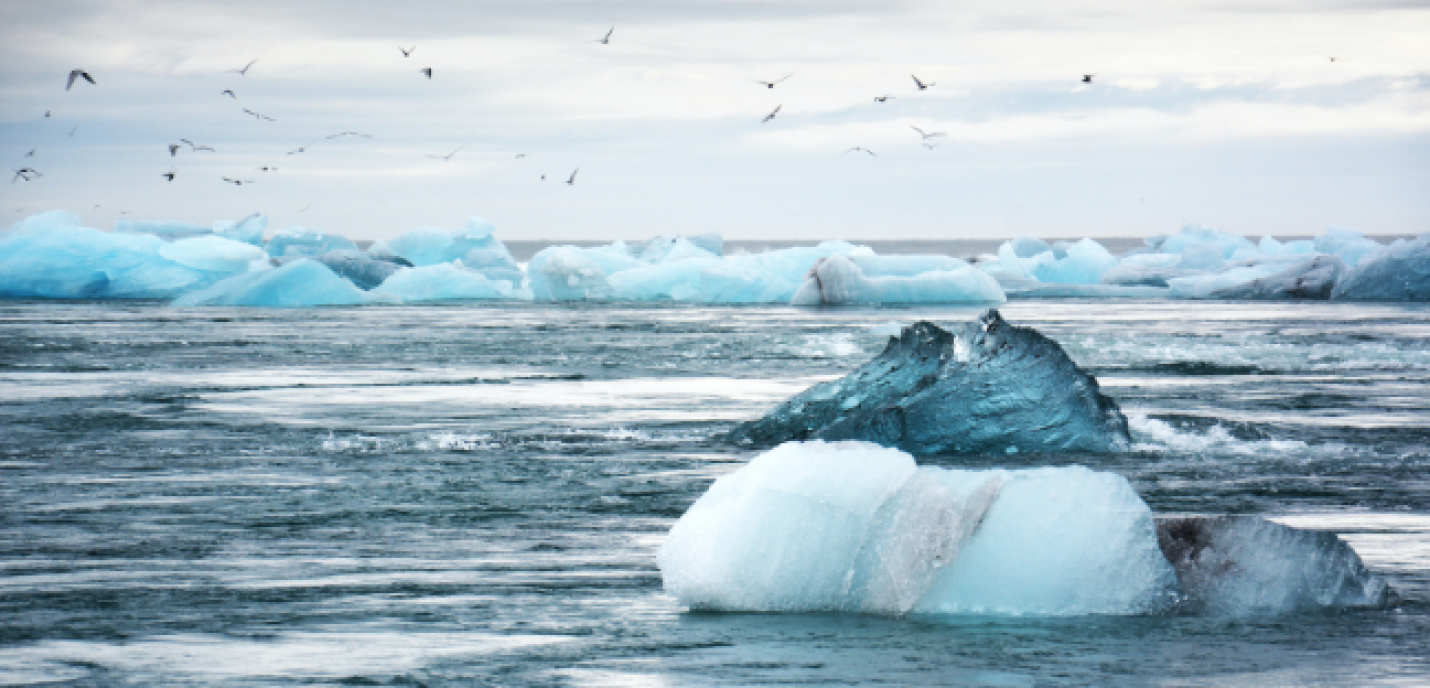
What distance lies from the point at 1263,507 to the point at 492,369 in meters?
10.7

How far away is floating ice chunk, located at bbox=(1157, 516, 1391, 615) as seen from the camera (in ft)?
17.9

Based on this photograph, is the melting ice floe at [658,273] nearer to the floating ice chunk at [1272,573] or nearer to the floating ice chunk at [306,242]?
the floating ice chunk at [306,242]

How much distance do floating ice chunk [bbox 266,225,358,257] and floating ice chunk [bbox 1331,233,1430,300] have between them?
96.1 feet

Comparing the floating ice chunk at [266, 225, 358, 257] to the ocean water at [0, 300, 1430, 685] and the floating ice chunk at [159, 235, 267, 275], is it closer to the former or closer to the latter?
the floating ice chunk at [159, 235, 267, 275]

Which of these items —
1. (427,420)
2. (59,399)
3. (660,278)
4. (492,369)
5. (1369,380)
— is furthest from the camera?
(660,278)

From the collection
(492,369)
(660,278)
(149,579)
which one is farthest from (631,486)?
(660,278)

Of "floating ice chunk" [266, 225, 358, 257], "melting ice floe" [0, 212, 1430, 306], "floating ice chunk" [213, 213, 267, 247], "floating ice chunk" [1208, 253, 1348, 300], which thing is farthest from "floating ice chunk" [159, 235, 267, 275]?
"floating ice chunk" [1208, 253, 1348, 300]

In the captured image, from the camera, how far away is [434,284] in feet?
129

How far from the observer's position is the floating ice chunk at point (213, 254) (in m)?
39.0

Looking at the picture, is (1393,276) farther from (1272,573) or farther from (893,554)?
(893,554)

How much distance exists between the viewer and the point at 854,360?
17.9 metres

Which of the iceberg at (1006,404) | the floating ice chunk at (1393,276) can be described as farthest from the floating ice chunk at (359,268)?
the iceberg at (1006,404)

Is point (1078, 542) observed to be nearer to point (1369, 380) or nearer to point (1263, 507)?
point (1263, 507)

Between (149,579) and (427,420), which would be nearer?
(149,579)
